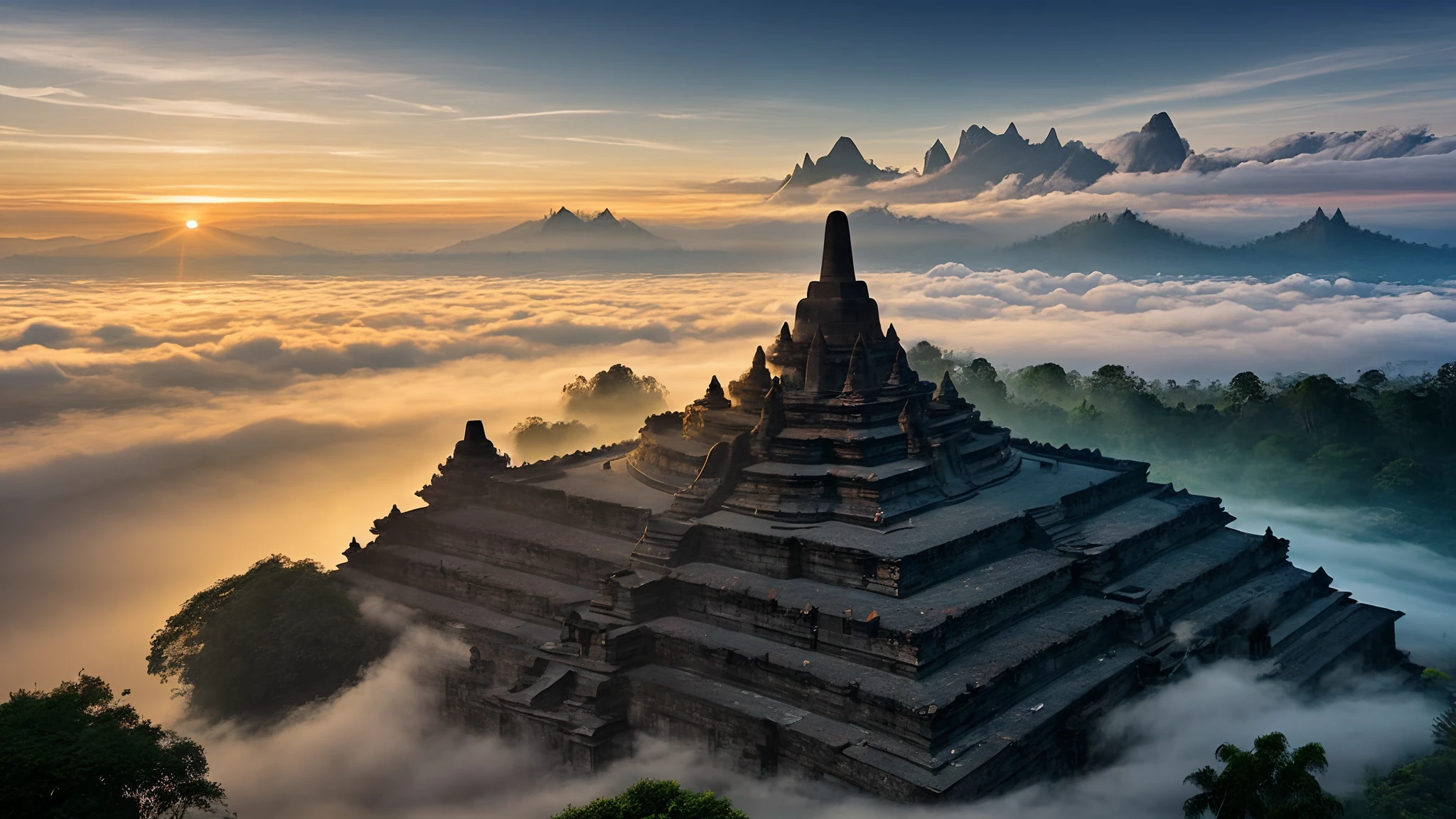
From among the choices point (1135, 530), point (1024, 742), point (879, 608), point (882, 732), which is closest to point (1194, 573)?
point (1135, 530)

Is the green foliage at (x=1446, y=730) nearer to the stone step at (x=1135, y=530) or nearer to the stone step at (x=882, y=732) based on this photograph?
the stone step at (x=882, y=732)

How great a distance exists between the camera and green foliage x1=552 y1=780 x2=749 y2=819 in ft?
67.4

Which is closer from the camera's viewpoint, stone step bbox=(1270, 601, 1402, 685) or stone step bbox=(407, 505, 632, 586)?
stone step bbox=(1270, 601, 1402, 685)

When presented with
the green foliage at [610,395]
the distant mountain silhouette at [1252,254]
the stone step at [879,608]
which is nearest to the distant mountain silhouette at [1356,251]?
the distant mountain silhouette at [1252,254]

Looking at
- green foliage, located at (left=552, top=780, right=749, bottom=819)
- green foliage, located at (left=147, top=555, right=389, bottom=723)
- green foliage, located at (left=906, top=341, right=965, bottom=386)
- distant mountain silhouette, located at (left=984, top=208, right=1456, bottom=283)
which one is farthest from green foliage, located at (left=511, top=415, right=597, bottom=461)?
distant mountain silhouette, located at (left=984, top=208, right=1456, bottom=283)

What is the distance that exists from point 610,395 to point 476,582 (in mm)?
44387

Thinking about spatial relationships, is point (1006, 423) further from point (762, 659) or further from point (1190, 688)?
point (762, 659)

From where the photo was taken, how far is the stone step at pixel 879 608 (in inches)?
1011

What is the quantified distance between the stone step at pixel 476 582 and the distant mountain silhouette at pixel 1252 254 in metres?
125

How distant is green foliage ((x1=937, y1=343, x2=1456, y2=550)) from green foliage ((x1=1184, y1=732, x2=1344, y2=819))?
33939 millimetres

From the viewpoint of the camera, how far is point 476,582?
113ft

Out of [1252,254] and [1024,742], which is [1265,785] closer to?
[1024,742]

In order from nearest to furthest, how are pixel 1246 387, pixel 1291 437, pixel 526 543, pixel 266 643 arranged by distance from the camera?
pixel 266 643 < pixel 526 543 < pixel 1291 437 < pixel 1246 387

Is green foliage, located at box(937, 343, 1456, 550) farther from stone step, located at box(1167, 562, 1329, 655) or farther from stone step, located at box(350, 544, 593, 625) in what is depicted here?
stone step, located at box(350, 544, 593, 625)
